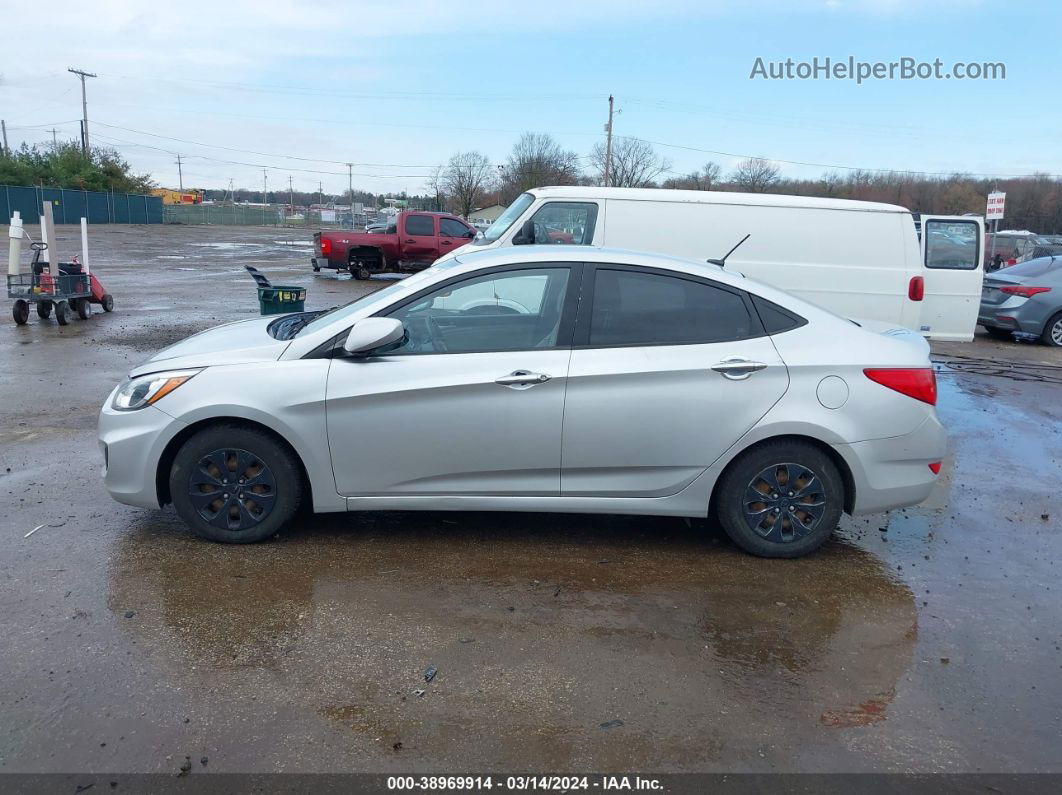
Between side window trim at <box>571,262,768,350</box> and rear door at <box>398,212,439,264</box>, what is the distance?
61.0ft

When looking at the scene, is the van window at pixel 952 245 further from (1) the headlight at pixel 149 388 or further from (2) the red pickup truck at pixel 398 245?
(2) the red pickup truck at pixel 398 245

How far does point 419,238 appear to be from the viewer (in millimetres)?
23047

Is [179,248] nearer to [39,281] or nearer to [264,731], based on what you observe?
[39,281]

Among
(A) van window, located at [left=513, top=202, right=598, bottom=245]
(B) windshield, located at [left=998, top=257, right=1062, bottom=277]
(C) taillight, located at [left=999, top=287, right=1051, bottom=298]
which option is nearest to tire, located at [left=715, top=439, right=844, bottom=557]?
(A) van window, located at [left=513, top=202, right=598, bottom=245]

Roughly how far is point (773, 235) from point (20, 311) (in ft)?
35.3

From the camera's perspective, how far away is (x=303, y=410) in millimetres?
4523

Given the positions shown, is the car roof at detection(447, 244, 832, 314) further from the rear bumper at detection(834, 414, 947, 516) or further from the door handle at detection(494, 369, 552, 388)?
the rear bumper at detection(834, 414, 947, 516)

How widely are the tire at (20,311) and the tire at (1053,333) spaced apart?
53.3 feet

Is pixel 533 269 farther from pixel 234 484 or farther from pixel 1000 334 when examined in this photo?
pixel 1000 334

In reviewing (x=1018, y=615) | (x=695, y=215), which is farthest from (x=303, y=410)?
(x=695, y=215)

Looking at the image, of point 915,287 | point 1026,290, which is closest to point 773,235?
point 915,287

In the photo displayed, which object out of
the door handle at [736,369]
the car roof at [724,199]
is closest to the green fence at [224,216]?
the car roof at [724,199]
